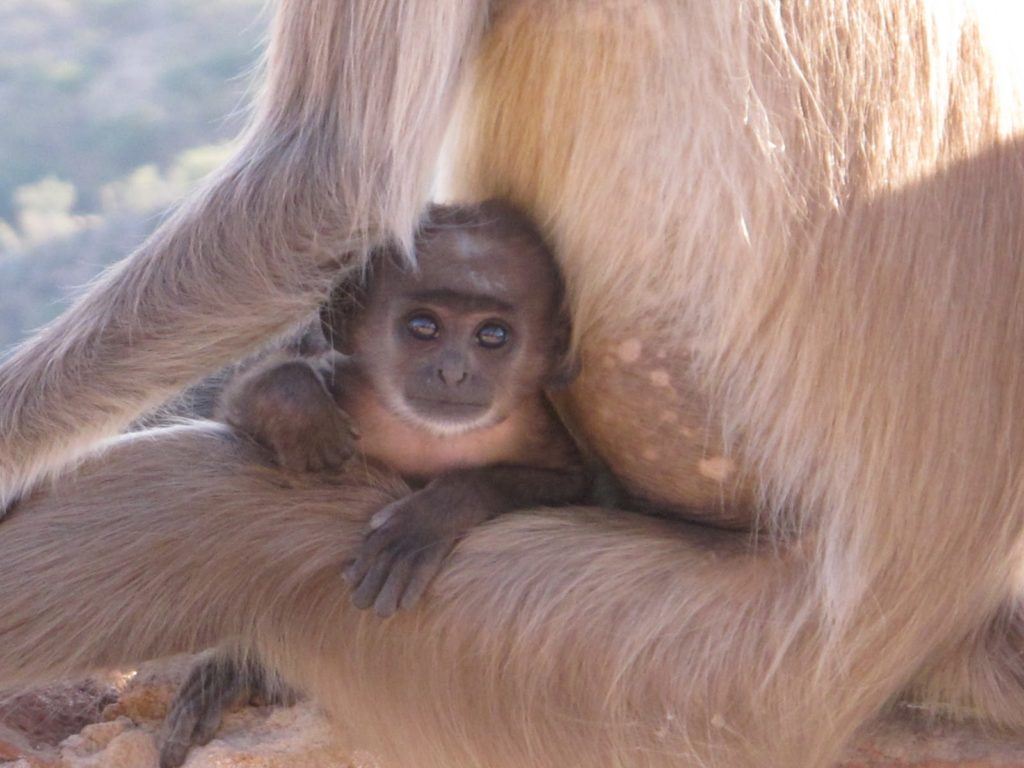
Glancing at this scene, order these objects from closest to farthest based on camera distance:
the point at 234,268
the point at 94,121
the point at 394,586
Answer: the point at 394,586 → the point at 234,268 → the point at 94,121

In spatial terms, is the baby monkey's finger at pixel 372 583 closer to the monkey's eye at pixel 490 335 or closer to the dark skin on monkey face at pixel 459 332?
the dark skin on monkey face at pixel 459 332

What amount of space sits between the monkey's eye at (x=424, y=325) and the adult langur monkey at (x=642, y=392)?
0.68ft

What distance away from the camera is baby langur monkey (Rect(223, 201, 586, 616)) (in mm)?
2627

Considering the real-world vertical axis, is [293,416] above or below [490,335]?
below

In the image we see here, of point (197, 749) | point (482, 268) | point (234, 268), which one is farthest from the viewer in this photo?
point (197, 749)

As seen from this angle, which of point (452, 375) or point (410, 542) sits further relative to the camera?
point (452, 375)

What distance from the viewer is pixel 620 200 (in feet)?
8.14

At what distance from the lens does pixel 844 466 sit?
236 cm

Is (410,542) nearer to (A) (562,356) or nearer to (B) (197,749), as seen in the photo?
(A) (562,356)

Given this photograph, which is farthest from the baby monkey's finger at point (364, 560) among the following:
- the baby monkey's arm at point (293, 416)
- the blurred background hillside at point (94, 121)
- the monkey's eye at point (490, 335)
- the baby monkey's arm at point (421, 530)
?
the blurred background hillside at point (94, 121)

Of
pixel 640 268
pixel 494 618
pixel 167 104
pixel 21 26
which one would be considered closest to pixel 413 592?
pixel 494 618

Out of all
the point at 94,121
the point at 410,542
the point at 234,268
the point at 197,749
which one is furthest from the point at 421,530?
the point at 94,121

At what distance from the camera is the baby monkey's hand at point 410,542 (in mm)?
2434

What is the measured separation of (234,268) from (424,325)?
0.37 metres
